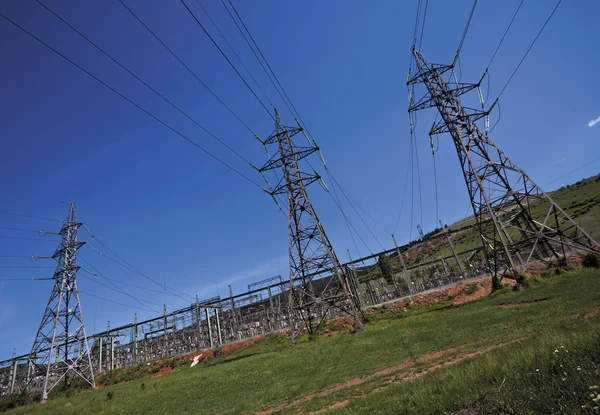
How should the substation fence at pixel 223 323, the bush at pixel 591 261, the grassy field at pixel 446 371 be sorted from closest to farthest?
the grassy field at pixel 446 371, the bush at pixel 591 261, the substation fence at pixel 223 323

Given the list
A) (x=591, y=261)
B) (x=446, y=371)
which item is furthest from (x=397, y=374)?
(x=591, y=261)

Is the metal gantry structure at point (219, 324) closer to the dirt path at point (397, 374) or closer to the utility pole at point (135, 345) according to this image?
the utility pole at point (135, 345)

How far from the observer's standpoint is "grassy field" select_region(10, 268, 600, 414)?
3.73 meters

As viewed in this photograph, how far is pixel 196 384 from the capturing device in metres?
14.9

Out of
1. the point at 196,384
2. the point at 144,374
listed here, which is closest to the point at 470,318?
the point at 196,384

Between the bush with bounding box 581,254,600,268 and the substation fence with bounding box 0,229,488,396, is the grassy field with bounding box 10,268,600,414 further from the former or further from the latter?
the substation fence with bounding box 0,229,488,396

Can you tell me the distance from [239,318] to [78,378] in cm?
2330

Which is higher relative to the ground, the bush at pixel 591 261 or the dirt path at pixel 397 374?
the bush at pixel 591 261

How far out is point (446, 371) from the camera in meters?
6.51

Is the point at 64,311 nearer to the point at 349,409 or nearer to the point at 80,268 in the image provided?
the point at 80,268

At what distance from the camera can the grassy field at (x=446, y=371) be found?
373cm

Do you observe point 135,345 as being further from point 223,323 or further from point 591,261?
point 591,261

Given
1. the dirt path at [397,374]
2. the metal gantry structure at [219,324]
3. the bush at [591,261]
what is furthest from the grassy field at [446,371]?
the metal gantry structure at [219,324]

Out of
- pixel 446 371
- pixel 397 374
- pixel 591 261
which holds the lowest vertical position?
pixel 397 374
